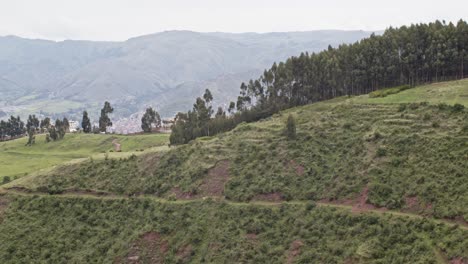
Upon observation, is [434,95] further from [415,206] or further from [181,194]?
[181,194]

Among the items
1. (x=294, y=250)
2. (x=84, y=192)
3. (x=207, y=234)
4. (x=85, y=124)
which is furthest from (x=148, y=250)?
(x=85, y=124)

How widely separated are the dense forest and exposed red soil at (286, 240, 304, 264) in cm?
6274

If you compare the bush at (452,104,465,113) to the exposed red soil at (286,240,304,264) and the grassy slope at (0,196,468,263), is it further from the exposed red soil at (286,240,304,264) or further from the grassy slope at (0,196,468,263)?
the exposed red soil at (286,240,304,264)

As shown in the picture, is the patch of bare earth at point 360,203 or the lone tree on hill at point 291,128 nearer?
the patch of bare earth at point 360,203

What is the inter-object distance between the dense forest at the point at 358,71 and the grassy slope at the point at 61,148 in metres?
22.0

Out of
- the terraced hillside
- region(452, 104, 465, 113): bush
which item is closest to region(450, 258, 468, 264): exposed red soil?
the terraced hillside

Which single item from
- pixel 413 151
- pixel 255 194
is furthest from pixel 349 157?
pixel 255 194

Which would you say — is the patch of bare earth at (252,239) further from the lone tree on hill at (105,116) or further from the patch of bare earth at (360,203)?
the lone tree on hill at (105,116)

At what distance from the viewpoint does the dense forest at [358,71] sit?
95812mm

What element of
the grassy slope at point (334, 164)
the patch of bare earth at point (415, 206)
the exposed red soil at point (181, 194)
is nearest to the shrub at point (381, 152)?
the grassy slope at point (334, 164)

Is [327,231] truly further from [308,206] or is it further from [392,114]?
[392,114]

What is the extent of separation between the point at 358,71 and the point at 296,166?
54.3 meters

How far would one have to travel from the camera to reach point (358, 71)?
4087 inches

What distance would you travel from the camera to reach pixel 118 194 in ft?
209
